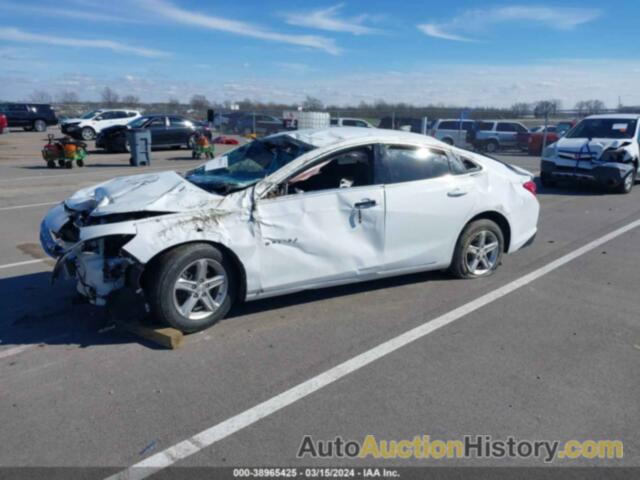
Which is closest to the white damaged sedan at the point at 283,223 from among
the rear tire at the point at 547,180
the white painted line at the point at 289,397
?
the white painted line at the point at 289,397

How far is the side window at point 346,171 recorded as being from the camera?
5.22 metres

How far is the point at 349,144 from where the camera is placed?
525 centimetres

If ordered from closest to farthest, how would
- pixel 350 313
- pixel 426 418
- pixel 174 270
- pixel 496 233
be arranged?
pixel 426 418
pixel 174 270
pixel 350 313
pixel 496 233

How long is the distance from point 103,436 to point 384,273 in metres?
2.99

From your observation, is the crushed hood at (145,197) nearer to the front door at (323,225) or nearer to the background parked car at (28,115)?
the front door at (323,225)

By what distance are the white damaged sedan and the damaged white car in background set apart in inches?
295

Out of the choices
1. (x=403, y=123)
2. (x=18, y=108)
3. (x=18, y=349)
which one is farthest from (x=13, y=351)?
(x=18, y=108)

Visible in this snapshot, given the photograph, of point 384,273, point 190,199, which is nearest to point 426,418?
point 384,273

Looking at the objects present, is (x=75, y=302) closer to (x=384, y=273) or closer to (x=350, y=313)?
(x=350, y=313)

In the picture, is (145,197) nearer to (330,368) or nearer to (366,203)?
(366,203)

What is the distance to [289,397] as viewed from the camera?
364 centimetres

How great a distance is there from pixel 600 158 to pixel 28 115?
36390 millimetres

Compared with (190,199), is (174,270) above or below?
below

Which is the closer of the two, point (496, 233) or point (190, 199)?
point (190, 199)
